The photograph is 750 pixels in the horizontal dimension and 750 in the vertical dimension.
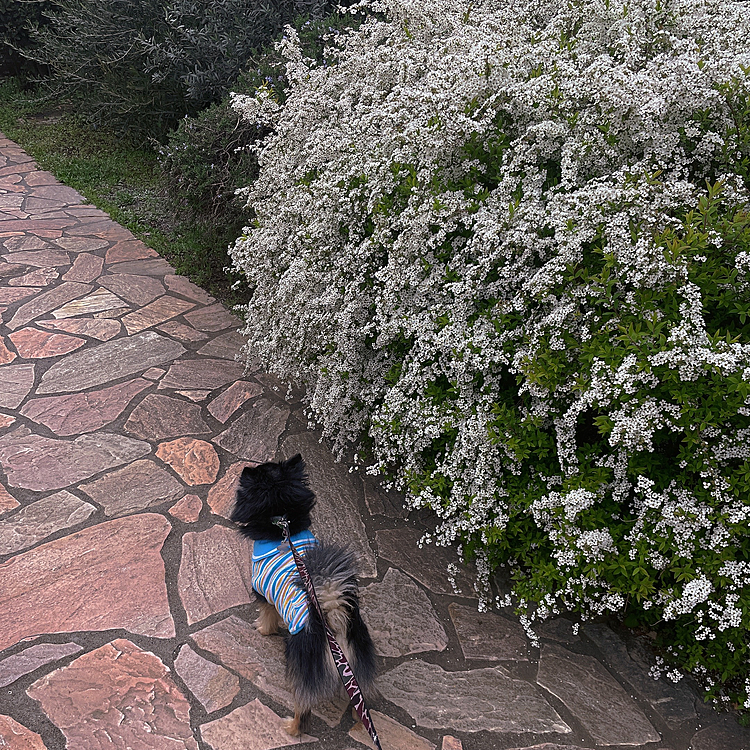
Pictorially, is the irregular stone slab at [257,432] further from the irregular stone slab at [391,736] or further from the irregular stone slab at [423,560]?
the irregular stone slab at [391,736]

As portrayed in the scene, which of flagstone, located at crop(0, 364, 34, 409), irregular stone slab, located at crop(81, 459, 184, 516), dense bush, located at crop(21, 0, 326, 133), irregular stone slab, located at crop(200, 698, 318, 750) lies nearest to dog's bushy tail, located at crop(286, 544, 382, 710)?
irregular stone slab, located at crop(200, 698, 318, 750)

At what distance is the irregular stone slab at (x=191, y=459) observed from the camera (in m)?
3.15

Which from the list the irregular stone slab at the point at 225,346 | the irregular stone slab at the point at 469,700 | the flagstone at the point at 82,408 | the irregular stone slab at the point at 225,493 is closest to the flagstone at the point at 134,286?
the irregular stone slab at the point at 225,346

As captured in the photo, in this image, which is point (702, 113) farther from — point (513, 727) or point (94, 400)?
point (94, 400)

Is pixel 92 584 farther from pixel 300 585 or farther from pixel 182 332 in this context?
pixel 182 332

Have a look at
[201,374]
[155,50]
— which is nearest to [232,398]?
[201,374]

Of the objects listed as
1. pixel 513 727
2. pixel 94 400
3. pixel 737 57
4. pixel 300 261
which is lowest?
pixel 94 400

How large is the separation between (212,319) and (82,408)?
1.19 m

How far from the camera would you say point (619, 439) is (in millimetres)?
1847

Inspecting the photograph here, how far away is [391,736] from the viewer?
2.10 meters

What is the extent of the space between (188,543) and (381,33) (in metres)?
2.94

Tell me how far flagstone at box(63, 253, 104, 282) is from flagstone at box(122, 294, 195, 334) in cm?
70

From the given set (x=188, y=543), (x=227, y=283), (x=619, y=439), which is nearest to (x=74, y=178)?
(x=227, y=283)

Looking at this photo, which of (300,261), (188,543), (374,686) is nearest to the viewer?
(374,686)
